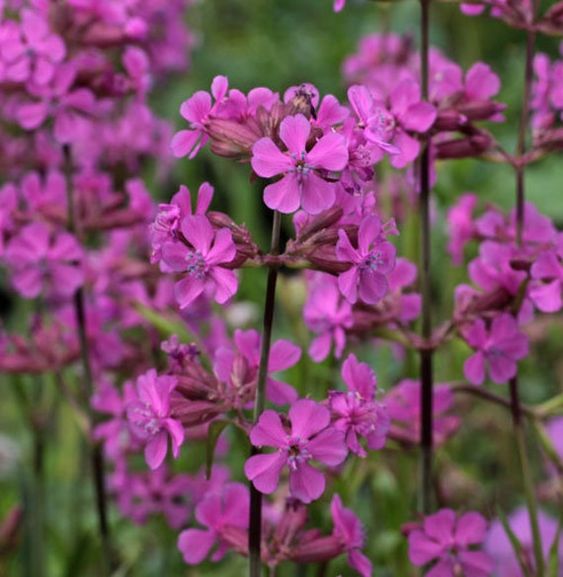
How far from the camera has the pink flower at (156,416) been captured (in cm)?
79

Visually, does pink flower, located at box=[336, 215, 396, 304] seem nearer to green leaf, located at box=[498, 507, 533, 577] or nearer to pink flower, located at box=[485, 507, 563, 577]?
green leaf, located at box=[498, 507, 533, 577]

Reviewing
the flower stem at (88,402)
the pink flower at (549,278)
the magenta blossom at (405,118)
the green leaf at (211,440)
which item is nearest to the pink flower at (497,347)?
the pink flower at (549,278)

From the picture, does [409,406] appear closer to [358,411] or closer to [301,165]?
[358,411]

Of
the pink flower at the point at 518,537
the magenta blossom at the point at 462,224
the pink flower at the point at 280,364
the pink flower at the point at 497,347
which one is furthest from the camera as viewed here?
the pink flower at the point at 518,537

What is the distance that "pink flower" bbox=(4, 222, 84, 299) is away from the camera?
1.16m

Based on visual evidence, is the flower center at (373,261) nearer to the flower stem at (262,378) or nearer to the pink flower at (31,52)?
the flower stem at (262,378)

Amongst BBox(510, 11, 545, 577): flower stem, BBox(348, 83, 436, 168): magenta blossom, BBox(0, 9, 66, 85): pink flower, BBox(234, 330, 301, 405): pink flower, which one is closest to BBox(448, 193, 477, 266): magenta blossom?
BBox(510, 11, 545, 577): flower stem

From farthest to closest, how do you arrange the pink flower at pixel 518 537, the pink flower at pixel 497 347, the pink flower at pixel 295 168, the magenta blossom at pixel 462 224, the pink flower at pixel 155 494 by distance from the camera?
the pink flower at pixel 518 537 < the pink flower at pixel 155 494 < the magenta blossom at pixel 462 224 < the pink flower at pixel 497 347 < the pink flower at pixel 295 168

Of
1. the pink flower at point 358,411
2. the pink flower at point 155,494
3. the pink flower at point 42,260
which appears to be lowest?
the pink flower at point 155,494

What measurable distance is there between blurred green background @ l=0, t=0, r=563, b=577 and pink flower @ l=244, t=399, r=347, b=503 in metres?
0.28

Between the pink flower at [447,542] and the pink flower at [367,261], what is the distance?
26 centimetres

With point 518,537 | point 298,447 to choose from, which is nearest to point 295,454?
point 298,447

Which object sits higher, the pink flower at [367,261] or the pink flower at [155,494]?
the pink flower at [367,261]

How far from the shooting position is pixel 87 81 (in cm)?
119
